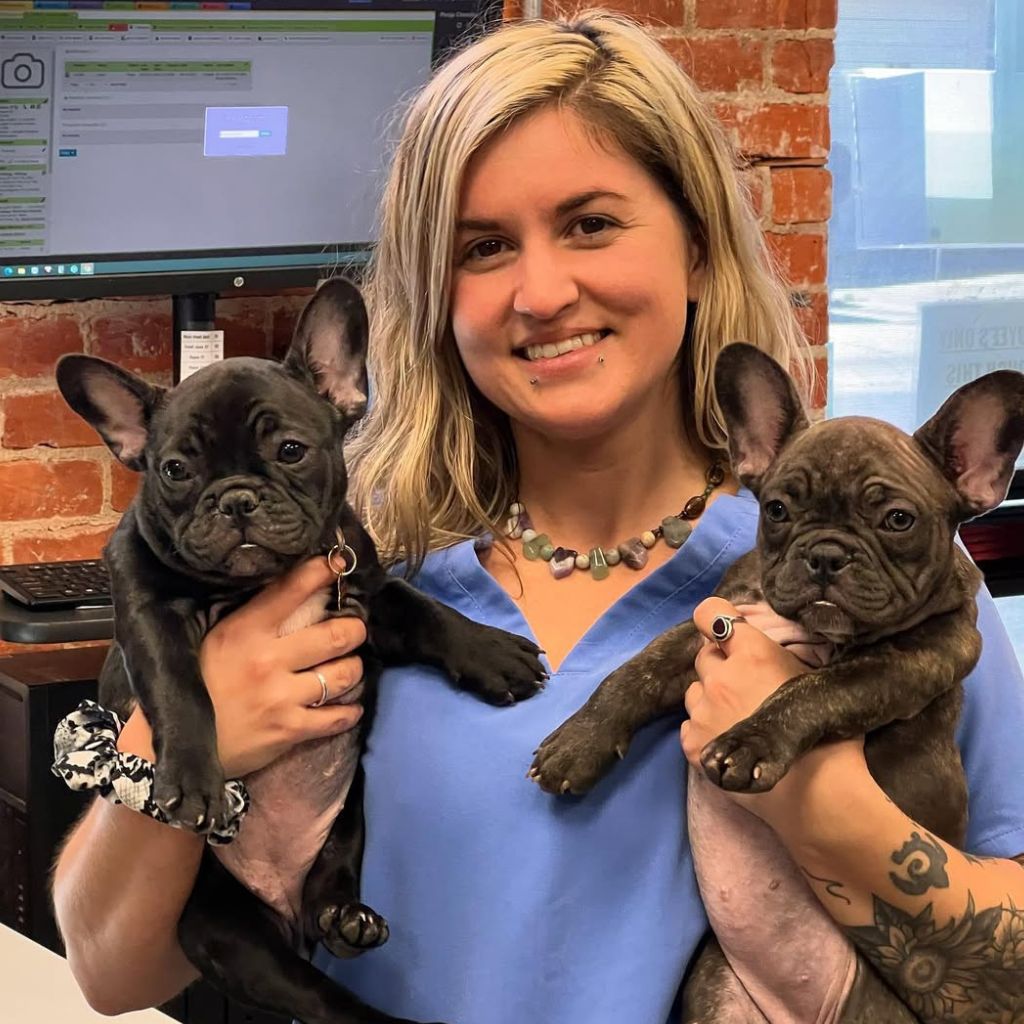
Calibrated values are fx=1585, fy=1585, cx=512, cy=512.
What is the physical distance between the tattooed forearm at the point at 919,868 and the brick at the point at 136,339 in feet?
5.65

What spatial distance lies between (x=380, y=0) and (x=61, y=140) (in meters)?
0.57

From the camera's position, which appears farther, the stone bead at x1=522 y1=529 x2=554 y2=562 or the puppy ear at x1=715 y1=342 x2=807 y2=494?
the stone bead at x1=522 y1=529 x2=554 y2=562

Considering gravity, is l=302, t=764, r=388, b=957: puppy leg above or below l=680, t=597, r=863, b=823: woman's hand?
below

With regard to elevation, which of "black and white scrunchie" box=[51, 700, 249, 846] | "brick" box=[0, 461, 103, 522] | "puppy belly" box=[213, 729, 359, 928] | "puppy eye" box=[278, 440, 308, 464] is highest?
"puppy eye" box=[278, 440, 308, 464]

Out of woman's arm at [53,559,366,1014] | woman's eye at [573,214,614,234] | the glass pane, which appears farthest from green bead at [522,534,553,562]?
the glass pane

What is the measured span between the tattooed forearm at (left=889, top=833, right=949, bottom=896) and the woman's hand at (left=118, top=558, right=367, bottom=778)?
21.3 inches

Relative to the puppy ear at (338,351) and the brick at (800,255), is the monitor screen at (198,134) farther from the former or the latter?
the puppy ear at (338,351)

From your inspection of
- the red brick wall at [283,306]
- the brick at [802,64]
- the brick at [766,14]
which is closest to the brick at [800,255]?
the red brick wall at [283,306]

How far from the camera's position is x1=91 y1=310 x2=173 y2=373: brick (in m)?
2.68

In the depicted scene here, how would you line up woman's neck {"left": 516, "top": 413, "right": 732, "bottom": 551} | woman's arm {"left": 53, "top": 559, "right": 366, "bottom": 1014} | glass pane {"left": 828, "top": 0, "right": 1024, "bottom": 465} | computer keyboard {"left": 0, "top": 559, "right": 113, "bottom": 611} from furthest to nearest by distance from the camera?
glass pane {"left": 828, "top": 0, "right": 1024, "bottom": 465}, computer keyboard {"left": 0, "top": 559, "right": 113, "bottom": 611}, woman's neck {"left": 516, "top": 413, "right": 732, "bottom": 551}, woman's arm {"left": 53, "top": 559, "right": 366, "bottom": 1014}

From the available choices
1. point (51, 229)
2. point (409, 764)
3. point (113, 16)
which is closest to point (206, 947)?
point (409, 764)

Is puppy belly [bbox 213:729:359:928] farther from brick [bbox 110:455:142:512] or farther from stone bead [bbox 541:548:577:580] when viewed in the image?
brick [bbox 110:455:142:512]

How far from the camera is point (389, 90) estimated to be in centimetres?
263

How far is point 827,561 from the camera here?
4.37 feet
